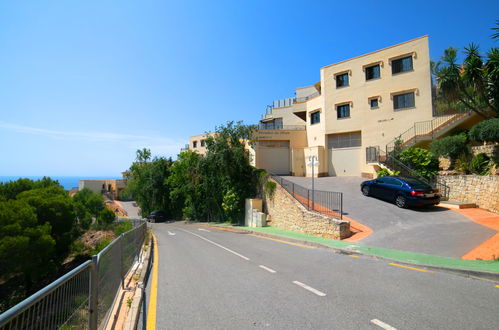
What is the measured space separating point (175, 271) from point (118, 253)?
8.11 feet

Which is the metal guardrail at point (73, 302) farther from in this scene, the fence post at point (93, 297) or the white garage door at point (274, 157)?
the white garage door at point (274, 157)

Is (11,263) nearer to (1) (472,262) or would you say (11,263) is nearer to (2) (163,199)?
(1) (472,262)

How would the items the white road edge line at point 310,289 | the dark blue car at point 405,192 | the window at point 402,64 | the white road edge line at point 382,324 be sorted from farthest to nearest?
1. the window at point 402,64
2. the dark blue car at point 405,192
3. the white road edge line at point 310,289
4. the white road edge line at point 382,324

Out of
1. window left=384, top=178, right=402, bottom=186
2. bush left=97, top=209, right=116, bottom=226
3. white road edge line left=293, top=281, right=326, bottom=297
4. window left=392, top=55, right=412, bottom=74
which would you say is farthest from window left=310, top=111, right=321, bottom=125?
bush left=97, top=209, right=116, bottom=226

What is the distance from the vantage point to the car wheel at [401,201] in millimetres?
14867

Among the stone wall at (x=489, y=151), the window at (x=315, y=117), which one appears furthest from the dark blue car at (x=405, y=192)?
the window at (x=315, y=117)

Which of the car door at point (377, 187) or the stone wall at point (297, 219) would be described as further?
the car door at point (377, 187)

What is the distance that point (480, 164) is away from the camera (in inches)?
635

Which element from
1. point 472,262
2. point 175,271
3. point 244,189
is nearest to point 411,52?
point 244,189

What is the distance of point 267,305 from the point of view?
5.02 m

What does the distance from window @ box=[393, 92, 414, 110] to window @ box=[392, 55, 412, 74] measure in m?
2.27

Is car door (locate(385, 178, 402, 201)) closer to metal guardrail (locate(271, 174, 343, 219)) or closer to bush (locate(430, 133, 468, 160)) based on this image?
metal guardrail (locate(271, 174, 343, 219))

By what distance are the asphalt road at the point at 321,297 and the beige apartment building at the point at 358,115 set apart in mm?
18736

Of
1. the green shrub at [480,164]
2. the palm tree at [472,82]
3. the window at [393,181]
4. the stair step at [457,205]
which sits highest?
the palm tree at [472,82]
